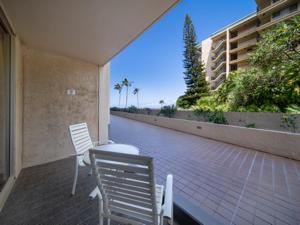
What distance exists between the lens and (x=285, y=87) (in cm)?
495

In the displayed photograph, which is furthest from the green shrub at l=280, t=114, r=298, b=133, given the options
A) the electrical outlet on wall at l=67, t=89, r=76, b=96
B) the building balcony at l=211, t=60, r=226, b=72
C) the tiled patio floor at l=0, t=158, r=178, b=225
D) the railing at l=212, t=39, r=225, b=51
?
the railing at l=212, t=39, r=225, b=51

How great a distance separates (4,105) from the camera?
207 centimetres

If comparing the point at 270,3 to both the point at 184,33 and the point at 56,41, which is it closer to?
the point at 184,33

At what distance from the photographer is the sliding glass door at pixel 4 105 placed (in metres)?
2.00

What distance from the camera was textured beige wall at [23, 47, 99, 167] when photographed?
2.75 metres

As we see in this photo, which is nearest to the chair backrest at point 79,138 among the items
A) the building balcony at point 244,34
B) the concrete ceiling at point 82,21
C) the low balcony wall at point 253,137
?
the concrete ceiling at point 82,21

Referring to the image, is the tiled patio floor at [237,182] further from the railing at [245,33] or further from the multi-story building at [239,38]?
the railing at [245,33]

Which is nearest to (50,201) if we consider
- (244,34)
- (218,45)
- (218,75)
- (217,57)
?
(244,34)

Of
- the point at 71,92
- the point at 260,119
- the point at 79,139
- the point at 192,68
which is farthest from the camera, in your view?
the point at 192,68

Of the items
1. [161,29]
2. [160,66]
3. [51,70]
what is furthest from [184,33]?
[51,70]

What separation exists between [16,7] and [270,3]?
72.0ft

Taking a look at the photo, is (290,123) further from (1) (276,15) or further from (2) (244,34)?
(2) (244,34)

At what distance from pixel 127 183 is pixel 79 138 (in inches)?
65.7

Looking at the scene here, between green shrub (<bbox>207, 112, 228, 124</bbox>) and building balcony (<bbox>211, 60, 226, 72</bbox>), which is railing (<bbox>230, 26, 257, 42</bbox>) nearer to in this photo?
building balcony (<bbox>211, 60, 226, 72</bbox>)
